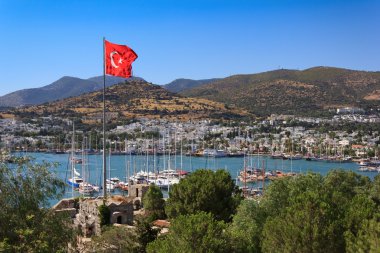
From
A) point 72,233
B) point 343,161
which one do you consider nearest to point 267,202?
point 72,233

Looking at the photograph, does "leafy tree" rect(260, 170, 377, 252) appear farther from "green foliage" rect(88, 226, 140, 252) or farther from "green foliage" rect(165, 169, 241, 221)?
"green foliage" rect(165, 169, 241, 221)

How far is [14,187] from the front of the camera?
1254 centimetres

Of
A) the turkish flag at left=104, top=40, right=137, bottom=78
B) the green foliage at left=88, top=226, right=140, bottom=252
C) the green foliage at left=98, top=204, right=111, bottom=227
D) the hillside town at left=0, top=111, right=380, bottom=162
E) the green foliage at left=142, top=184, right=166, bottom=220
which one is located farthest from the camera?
the hillside town at left=0, top=111, right=380, bottom=162

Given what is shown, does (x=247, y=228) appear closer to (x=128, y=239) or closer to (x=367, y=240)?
(x=128, y=239)

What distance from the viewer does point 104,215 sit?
2112cm

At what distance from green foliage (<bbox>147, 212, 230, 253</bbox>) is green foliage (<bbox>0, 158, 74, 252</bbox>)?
255 cm

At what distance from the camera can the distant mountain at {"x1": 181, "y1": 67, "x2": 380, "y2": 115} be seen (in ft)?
515

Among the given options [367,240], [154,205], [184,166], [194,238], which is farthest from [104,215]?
[184,166]

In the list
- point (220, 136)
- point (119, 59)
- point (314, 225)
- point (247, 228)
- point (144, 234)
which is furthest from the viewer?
point (220, 136)

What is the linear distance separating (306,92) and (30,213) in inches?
6311

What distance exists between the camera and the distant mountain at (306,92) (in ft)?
515

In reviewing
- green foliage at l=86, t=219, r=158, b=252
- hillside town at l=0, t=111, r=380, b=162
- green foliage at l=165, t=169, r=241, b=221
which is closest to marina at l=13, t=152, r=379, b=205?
hillside town at l=0, t=111, r=380, b=162

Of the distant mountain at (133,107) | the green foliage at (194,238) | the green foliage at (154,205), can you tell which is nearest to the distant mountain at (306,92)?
the distant mountain at (133,107)

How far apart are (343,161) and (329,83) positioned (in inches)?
3585
